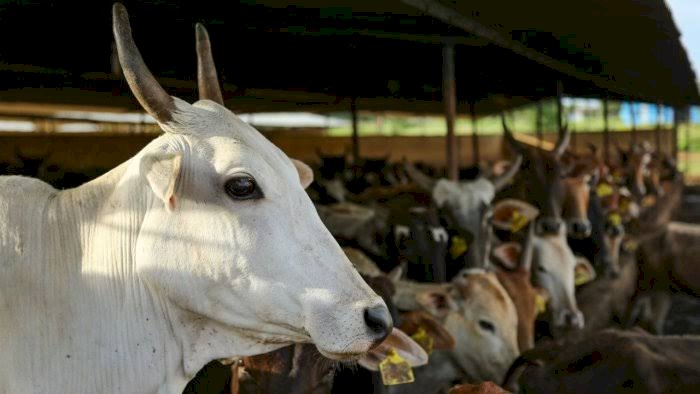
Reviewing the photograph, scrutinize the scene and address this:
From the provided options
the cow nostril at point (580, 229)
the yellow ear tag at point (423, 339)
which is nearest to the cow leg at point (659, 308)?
the cow nostril at point (580, 229)

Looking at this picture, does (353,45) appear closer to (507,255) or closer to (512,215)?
(512,215)

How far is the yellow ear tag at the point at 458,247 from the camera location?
6.32 m

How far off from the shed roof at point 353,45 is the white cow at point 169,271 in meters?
2.95

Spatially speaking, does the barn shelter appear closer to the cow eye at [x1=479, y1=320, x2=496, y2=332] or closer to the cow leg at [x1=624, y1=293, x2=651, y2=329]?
the cow eye at [x1=479, y1=320, x2=496, y2=332]

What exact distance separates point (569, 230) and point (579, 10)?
267cm

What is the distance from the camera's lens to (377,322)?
2.03 metres

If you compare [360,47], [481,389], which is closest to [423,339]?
[481,389]

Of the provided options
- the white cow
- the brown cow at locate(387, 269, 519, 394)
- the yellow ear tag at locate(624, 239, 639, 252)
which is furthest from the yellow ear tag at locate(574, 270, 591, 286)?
the white cow

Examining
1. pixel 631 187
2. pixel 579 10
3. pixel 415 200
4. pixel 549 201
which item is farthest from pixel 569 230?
pixel 631 187

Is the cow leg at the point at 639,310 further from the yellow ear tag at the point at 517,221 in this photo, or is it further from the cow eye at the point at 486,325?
the cow eye at the point at 486,325

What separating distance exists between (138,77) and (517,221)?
581cm

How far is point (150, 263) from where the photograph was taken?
2.08 meters

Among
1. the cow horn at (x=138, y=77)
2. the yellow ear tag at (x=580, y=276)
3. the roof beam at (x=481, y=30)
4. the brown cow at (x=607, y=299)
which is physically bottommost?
the brown cow at (x=607, y=299)

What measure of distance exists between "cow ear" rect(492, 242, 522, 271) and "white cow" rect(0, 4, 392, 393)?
459 centimetres
